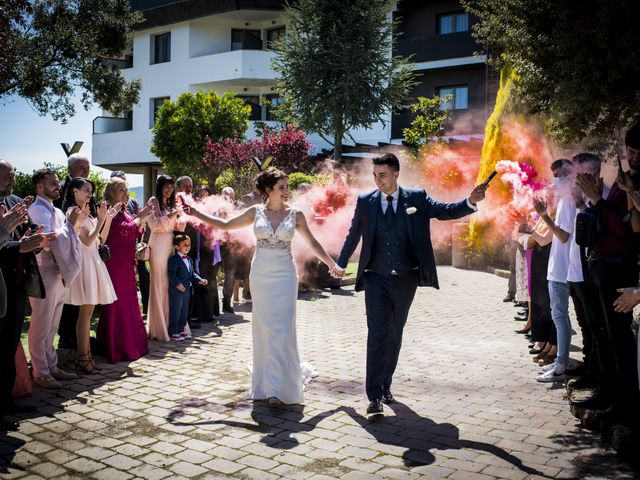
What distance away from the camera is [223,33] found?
3856cm

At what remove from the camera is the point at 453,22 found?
33719 mm

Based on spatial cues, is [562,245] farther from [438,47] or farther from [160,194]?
[438,47]

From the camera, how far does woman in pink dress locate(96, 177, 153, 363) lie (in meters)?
8.03

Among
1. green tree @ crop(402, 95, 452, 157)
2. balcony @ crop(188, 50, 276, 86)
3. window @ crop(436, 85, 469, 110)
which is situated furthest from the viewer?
balcony @ crop(188, 50, 276, 86)

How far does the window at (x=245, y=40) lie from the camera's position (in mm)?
37438

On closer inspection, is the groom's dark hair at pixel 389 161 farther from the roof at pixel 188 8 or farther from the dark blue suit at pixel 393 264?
the roof at pixel 188 8

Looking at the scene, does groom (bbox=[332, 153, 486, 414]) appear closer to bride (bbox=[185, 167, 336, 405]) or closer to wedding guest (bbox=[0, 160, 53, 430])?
bride (bbox=[185, 167, 336, 405])

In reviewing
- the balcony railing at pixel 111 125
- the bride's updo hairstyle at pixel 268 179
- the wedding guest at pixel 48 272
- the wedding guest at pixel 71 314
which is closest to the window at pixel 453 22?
the balcony railing at pixel 111 125

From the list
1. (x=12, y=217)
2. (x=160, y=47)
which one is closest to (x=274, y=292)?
(x=12, y=217)

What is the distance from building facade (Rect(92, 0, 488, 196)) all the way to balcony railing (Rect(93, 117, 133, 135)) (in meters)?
0.07

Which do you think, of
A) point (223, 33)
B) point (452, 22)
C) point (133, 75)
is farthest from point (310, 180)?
point (133, 75)

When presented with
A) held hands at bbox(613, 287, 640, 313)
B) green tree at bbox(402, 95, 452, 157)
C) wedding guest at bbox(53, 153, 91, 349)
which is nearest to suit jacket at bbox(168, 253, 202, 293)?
wedding guest at bbox(53, 153, 91, 349)

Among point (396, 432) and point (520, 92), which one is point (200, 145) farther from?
point (396, 432)

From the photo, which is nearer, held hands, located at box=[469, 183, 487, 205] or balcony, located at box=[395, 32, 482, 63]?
held hands, located at box=[469, 183, 487, 205]
